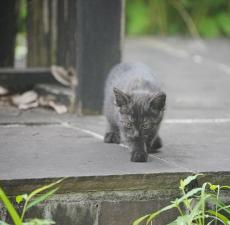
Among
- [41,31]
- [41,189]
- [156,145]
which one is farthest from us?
[41,31]

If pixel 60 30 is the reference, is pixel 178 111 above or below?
below

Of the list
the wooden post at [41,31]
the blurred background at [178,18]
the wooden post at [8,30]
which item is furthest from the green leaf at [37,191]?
the blurred background at [178,18]

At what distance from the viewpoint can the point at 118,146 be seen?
387cm

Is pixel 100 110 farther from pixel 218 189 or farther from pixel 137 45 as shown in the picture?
pixel 137 45

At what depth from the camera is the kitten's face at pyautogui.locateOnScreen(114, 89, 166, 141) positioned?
137 inches

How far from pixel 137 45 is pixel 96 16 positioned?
3590 mm

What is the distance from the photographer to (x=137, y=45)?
26.9 feet

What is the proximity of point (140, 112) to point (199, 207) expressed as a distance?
612 millimetres

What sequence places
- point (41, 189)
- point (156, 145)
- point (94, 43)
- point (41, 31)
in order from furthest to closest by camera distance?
point (41, 31) < point (94, 43) < point (156, 145) < point (41, 189)

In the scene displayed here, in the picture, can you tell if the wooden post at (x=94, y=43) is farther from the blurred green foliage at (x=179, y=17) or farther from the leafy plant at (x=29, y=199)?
the blurred green foliage at (x=179, y=17)

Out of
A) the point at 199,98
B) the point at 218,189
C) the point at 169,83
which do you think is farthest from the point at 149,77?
the point at 169,83

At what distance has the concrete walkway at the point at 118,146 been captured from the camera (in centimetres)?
329

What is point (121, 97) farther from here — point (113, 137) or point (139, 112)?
point (113, 137)

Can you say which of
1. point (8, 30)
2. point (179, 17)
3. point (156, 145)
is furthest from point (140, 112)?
point (179, 17)
